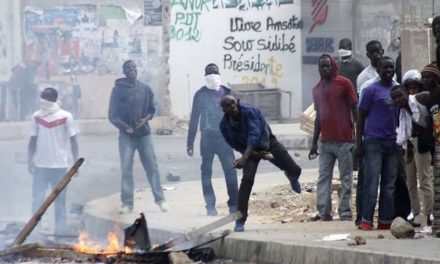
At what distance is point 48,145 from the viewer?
13273 mm

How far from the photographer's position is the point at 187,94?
28.4 meters

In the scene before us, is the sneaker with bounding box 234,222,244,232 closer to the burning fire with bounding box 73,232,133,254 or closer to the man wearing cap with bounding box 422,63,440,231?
the burning fire with bounding box 73,232,133,254

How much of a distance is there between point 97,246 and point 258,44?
17.4 meters

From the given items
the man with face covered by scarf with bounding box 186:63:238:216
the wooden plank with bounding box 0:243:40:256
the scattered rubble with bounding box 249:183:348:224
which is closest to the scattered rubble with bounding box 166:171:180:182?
the scattered rubble with bounding box 249:183:348:224

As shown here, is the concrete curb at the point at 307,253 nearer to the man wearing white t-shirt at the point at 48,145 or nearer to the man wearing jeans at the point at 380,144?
the man wearing jeans at the point at 380,144

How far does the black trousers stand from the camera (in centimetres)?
1148

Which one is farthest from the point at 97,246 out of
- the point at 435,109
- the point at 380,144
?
the point at 435,109

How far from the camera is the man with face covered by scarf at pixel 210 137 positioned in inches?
524

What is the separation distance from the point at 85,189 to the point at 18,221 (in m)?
3.27

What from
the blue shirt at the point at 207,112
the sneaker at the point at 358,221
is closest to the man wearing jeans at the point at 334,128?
the sneaker at the point at 358,221

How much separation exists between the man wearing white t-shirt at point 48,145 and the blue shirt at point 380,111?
343 centimetres

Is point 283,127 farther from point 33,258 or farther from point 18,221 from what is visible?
point 33,258

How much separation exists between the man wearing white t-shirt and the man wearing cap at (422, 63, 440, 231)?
411cm

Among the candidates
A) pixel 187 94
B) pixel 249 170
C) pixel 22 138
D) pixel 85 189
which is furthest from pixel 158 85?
pixel 249 170
